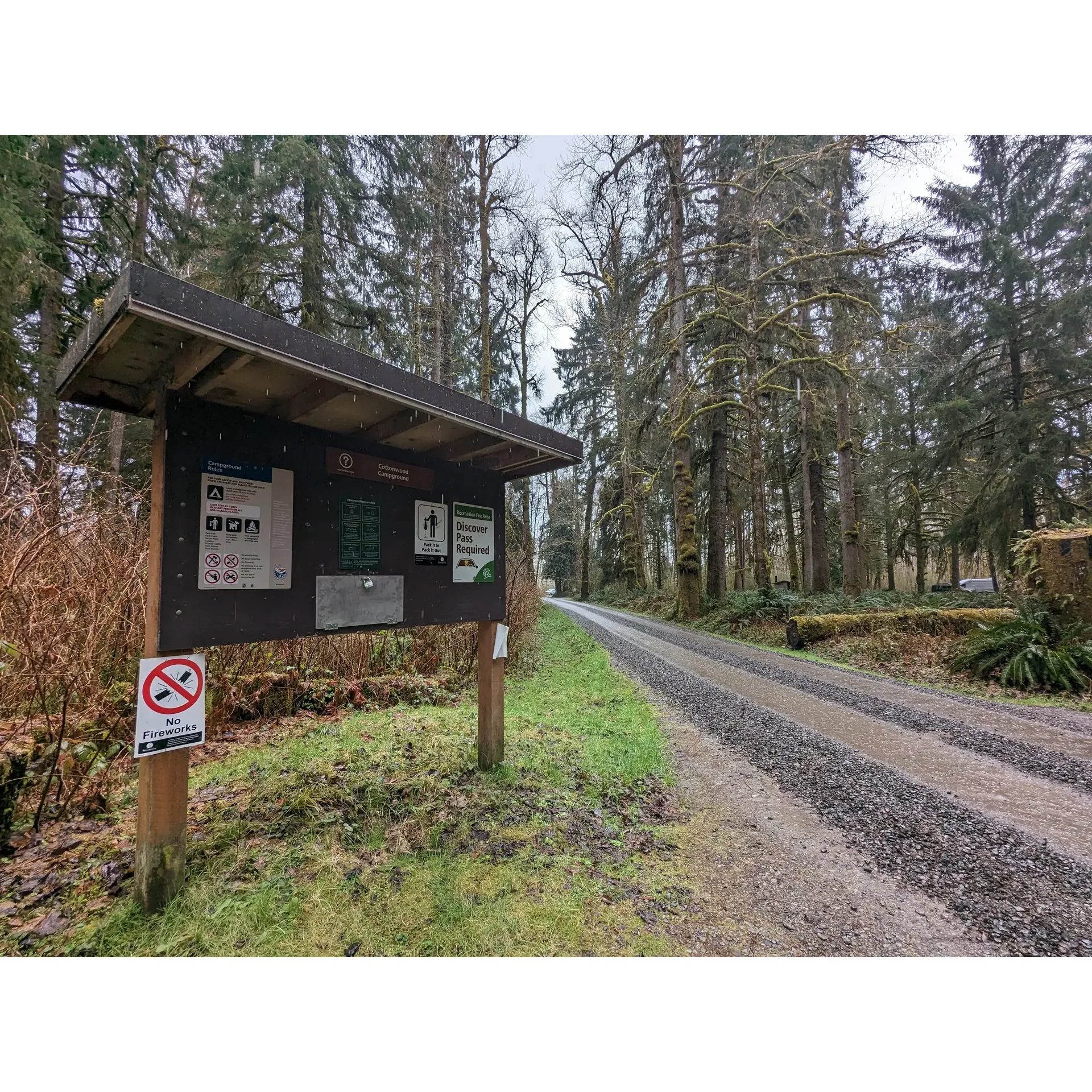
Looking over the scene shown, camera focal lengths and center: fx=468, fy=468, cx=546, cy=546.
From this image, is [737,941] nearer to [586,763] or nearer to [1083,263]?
[586,763]

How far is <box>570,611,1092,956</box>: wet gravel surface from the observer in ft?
6.49

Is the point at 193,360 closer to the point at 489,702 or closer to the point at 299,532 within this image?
the point at 299,532

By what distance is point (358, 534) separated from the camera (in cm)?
273

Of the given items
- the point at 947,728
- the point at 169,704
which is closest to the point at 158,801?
the point at 169,704

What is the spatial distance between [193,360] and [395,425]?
3.29ft

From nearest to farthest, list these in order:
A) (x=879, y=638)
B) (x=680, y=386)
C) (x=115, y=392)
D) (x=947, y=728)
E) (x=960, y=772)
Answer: (x=115, y=392) → (x=960, y=772) → (x=947, y=728) → (x=879, y=638) → (x=680, y=386)

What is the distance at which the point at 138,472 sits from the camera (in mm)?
8883

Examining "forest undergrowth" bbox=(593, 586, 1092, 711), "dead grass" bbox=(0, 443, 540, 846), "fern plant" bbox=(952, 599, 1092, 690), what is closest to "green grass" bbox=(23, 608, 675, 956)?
"dead grass" bbox=(0, 443, 540, 846)

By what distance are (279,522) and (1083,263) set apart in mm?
17480

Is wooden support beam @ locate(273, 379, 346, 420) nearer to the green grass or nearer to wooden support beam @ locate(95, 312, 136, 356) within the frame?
wooden support beam @ locate(95, 312, 136, 356)

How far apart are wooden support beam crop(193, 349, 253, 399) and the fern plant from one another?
8.75 meters

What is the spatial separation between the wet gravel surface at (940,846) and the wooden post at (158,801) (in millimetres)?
3315

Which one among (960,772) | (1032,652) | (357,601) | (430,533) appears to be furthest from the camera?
(1032,652)

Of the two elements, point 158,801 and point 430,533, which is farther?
point 430,533
